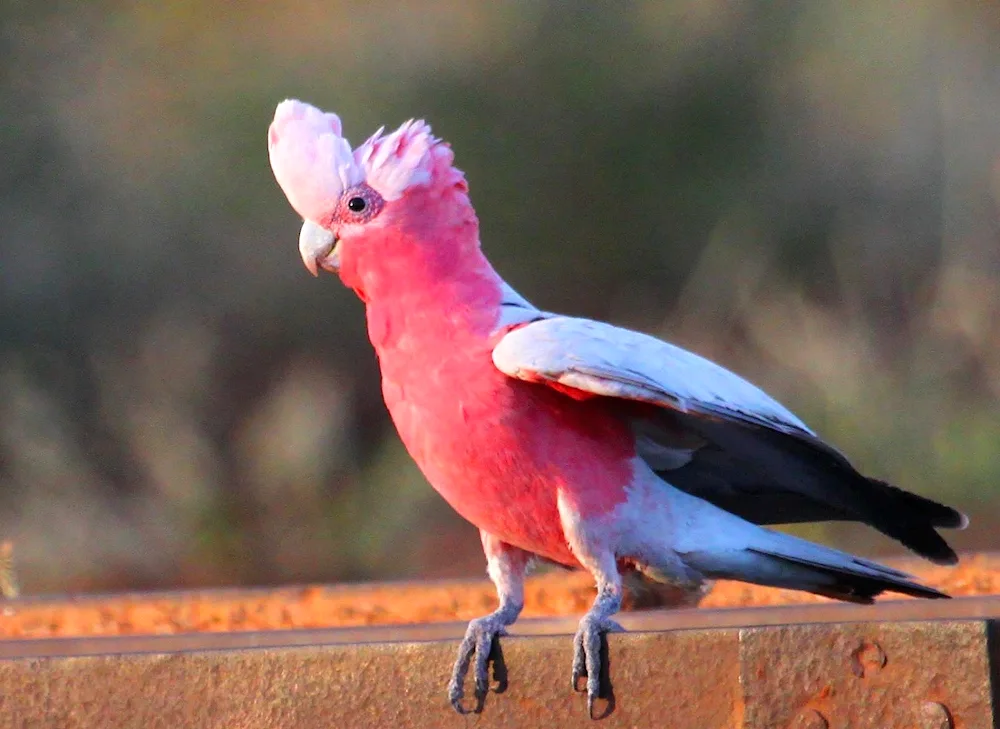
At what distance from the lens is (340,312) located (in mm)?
6535

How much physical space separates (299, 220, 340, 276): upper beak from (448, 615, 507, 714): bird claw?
630 mm

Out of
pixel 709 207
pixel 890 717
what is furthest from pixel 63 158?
pixel 890 717

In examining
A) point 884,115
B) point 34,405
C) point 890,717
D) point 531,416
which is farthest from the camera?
point 884,115

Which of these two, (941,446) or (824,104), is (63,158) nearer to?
(824,104)

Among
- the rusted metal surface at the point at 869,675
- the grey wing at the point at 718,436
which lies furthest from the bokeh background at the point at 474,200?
the rusted metal surface at the point at 869,675

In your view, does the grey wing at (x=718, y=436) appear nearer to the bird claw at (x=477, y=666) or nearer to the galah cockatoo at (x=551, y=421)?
the galah cockatoo at (x=551, y=421)

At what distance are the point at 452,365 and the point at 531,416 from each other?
13cm

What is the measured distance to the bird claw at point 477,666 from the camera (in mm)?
1467

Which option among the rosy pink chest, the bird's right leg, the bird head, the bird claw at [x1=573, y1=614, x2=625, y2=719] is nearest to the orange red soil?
the bird's right leg

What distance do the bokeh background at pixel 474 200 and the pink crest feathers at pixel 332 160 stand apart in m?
3.83

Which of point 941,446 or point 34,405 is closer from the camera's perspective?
point 941,446

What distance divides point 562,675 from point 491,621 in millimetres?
212

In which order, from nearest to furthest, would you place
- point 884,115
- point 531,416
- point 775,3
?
point 531,416
point 884,115
point 775,3

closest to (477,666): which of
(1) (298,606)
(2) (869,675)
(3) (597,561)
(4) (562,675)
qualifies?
(4) (562,675)
